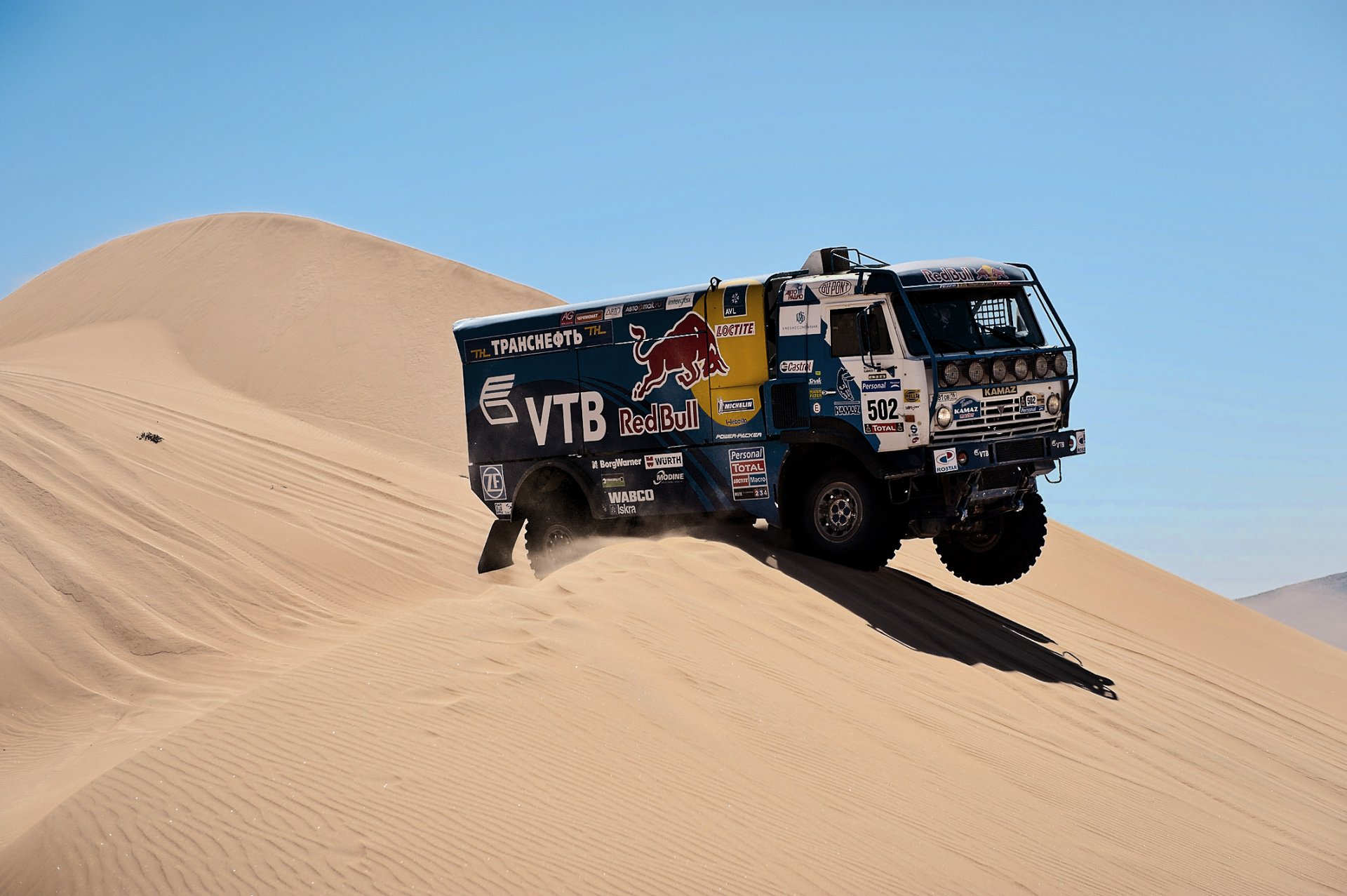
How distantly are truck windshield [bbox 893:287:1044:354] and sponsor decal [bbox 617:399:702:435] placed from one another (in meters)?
2.62

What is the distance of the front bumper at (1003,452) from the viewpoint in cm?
1170

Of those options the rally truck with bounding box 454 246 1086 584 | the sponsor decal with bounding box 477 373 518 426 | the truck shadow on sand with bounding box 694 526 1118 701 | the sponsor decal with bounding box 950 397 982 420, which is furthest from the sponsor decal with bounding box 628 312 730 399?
the sponsor decal with bounding box 950 397 982 420

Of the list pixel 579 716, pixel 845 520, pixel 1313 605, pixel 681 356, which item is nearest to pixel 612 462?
pixel 681 356

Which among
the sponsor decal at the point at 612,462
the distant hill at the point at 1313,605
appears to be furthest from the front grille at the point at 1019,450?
the distant hill at the point at 1313,605

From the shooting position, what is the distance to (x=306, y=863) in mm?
6496

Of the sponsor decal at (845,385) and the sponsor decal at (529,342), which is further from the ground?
the sponsor decal at (529,342)

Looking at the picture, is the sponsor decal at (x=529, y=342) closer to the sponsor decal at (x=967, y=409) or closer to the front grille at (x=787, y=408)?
the front grille at (x=787, y=408)

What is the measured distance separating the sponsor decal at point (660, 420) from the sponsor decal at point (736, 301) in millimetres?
1047

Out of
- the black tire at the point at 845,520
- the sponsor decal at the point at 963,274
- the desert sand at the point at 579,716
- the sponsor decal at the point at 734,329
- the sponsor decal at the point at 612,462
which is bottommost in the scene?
the desert sand at the point at 579,716

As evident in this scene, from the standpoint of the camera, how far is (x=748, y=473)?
42.6 feet

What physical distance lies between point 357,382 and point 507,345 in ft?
76.8

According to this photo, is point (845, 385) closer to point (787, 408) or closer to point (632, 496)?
point (787, 408)

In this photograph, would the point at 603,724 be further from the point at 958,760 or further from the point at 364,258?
the point at 364,258

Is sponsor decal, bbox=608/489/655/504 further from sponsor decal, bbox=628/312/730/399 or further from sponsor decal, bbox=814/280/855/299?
sponsor decal, bbox=814/280/855/299
